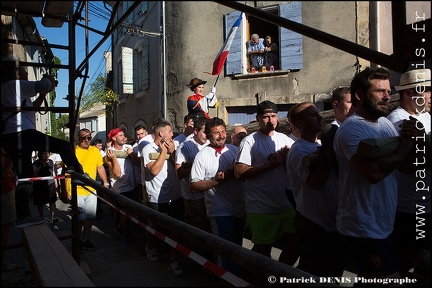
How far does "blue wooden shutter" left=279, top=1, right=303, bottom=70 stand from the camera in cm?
1050

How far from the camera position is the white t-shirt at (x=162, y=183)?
4840 millimetres

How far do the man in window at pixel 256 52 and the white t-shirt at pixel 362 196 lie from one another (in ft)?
31.7

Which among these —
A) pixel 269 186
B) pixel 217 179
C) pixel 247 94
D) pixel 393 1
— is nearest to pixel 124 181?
pixel 217 179

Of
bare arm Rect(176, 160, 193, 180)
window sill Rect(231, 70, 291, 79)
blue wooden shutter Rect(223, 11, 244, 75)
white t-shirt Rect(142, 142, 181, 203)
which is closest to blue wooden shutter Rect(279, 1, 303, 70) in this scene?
window sill Rect(231, 70, 291, 79)

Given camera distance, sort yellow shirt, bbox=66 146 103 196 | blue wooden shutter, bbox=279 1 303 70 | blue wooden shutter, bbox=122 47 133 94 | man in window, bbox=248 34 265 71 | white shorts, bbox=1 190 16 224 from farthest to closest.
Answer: blue wooden shutter, bbox=122 47 133 94 → man in window, bbox=248 34 265 71 → blue wooden shutter, bbox=279 1 303 70 → yellow shirt, bbox=66 146 103 196 → white shorts, bbox=1 190 16 224

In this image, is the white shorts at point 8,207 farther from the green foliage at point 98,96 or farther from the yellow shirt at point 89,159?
the green foliage at point 98,96

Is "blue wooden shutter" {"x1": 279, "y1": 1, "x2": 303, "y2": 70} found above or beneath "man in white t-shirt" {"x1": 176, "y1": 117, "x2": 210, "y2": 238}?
above

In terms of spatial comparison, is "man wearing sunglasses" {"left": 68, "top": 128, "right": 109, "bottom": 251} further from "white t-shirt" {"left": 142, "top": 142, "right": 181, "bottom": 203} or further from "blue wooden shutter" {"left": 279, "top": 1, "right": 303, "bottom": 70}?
"blue wooden shutter" {"left": 279, "top": 1, "right": 303, "bottom": 70}

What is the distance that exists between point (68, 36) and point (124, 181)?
9.86 ft

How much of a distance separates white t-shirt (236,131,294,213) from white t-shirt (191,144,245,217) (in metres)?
0.21

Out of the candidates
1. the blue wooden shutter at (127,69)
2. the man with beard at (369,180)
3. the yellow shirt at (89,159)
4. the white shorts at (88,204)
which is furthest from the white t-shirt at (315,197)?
the blue wooden shutter at (127,69)

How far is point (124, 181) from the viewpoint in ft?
19.8

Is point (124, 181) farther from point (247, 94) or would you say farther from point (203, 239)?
point (247, 94)

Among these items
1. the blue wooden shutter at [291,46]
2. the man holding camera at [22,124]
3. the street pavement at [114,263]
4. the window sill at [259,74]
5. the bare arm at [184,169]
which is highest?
the blue wooden shutter at [291,46]
